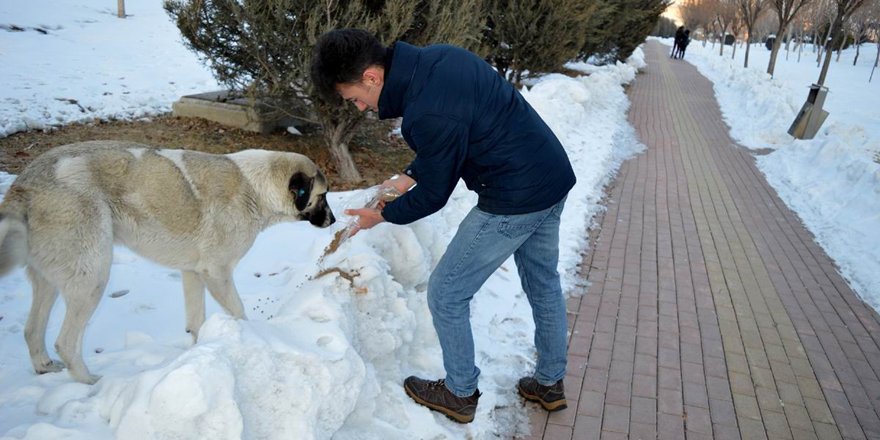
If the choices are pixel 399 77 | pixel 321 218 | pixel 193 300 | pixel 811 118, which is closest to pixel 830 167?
pixel 811 118

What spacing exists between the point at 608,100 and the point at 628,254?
10403 millimetres

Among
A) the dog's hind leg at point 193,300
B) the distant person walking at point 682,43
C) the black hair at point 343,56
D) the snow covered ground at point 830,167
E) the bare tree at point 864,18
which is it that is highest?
the bare tree at point 864,18

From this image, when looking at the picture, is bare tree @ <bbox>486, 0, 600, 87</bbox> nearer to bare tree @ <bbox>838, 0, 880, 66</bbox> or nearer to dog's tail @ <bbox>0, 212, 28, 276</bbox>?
dog's tail @ <bbox>0, 212, 28, 276</bbox>

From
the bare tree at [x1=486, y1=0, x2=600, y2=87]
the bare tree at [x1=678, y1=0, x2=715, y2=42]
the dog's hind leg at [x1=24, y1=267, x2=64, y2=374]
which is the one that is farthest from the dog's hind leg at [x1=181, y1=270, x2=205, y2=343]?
the bare tree at [x1=678, y1=0, x2=715, y2=42]

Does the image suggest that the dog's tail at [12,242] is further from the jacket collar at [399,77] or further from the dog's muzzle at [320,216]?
the jacket collar at [399,77]

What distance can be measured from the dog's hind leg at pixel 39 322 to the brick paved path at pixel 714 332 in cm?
283

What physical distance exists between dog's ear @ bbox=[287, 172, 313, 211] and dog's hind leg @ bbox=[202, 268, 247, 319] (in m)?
0.60

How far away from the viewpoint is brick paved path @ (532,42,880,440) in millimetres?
3430

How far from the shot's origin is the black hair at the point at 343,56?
7.48ft

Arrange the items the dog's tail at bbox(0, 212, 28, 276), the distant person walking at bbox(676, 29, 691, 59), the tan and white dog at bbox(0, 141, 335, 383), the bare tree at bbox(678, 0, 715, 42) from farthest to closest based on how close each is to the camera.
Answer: the bare tree at bbox(678, 0, 715, 42) → the distant person walking at bbox(676, 29, 691, 59) → the tan and white dog at bbox(0, 141, 335, 383) → the dog's tail at bbox(0, 212, 28, 276)

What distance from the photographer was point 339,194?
5.68m

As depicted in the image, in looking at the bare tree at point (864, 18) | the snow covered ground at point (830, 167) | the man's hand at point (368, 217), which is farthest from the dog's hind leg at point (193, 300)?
the bare tree at point (864, 18)

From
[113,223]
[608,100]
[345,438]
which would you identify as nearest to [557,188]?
[345,438]

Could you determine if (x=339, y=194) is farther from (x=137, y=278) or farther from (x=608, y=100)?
(x=608, y=100)
